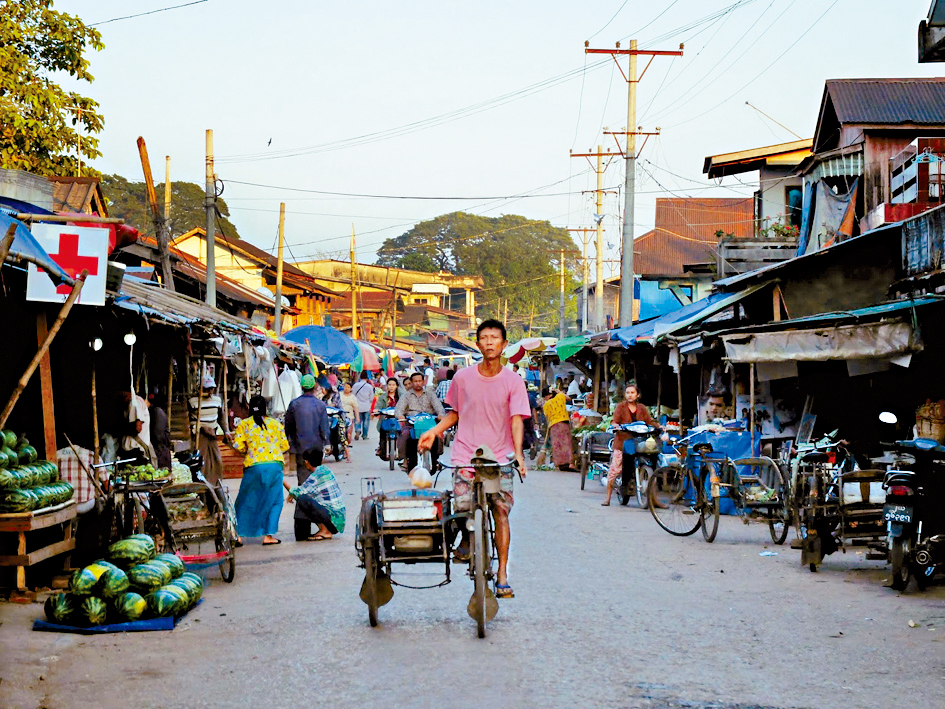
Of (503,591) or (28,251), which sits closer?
(503,591)

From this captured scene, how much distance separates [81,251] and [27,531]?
2314 millimetres

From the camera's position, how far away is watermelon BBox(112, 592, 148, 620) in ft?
24.4

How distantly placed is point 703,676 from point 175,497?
5.45 meters

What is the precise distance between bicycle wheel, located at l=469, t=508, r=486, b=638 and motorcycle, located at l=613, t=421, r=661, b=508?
309 inches

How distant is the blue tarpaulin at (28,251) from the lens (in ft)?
23.8

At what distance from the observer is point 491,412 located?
25.6 ft

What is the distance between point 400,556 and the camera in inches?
284

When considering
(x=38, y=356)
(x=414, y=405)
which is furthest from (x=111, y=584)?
(x=414, y=405)

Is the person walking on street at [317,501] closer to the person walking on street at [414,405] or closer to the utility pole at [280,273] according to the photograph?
the person walking on street at [414,405]

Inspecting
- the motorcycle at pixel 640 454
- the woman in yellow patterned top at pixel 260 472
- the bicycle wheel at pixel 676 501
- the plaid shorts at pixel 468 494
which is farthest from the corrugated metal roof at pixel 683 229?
the plaid shorts at pixel 468 494

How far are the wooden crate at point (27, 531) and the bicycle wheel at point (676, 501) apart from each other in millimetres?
6755

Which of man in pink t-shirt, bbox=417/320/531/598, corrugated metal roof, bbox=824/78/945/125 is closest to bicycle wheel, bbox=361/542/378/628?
man in pink t-shirt, bbox=417/320/531/598

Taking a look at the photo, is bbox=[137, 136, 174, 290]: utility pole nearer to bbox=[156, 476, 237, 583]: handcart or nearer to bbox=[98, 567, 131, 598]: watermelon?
bbox=[156, 476, 237, 583]: handcart

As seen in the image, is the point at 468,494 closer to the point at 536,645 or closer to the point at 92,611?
the point at 536,645
